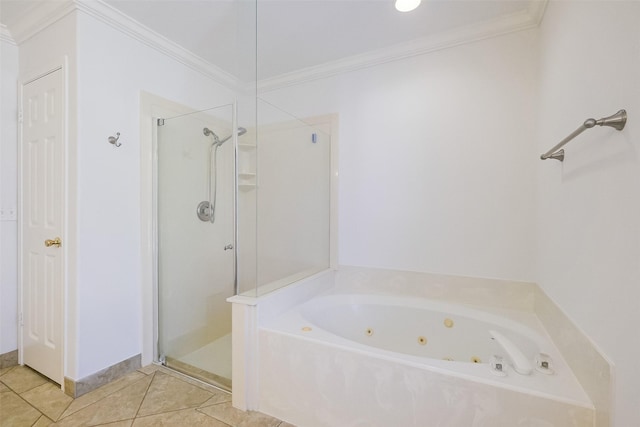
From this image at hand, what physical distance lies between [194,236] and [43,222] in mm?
892

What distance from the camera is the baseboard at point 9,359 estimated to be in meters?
1.92

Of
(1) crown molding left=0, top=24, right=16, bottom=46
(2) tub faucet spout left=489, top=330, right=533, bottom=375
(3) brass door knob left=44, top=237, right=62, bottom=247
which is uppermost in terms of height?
(1) crown molding left=0, top=24, right=16, bottom=46

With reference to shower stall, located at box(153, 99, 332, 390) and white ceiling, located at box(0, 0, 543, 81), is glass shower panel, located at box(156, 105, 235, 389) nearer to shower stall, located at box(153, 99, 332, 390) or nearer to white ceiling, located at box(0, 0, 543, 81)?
shower stall, located at box(153, 99, 332, 390)

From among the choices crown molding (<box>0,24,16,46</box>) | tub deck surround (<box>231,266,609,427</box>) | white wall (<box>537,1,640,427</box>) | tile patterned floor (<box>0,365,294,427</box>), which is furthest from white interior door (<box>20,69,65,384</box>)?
white wall (<box>537,1,640,427</box>)

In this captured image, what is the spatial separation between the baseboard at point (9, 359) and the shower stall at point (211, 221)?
0.93 meters

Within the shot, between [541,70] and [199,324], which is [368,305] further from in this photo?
[541,70]

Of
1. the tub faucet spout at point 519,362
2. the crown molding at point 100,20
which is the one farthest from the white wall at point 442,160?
the crown molding at point 100,20

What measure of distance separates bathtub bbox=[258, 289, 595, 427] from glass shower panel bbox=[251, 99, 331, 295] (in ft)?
1.16

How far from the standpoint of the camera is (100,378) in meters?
1.75

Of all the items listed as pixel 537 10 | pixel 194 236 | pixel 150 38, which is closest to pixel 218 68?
pixel 150 38

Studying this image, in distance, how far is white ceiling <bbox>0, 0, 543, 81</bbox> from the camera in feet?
5.70

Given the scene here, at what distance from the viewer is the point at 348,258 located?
2381 millimetres

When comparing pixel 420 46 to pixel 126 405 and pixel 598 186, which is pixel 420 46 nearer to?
pixel 598 186

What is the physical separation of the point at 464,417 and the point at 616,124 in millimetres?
1128
